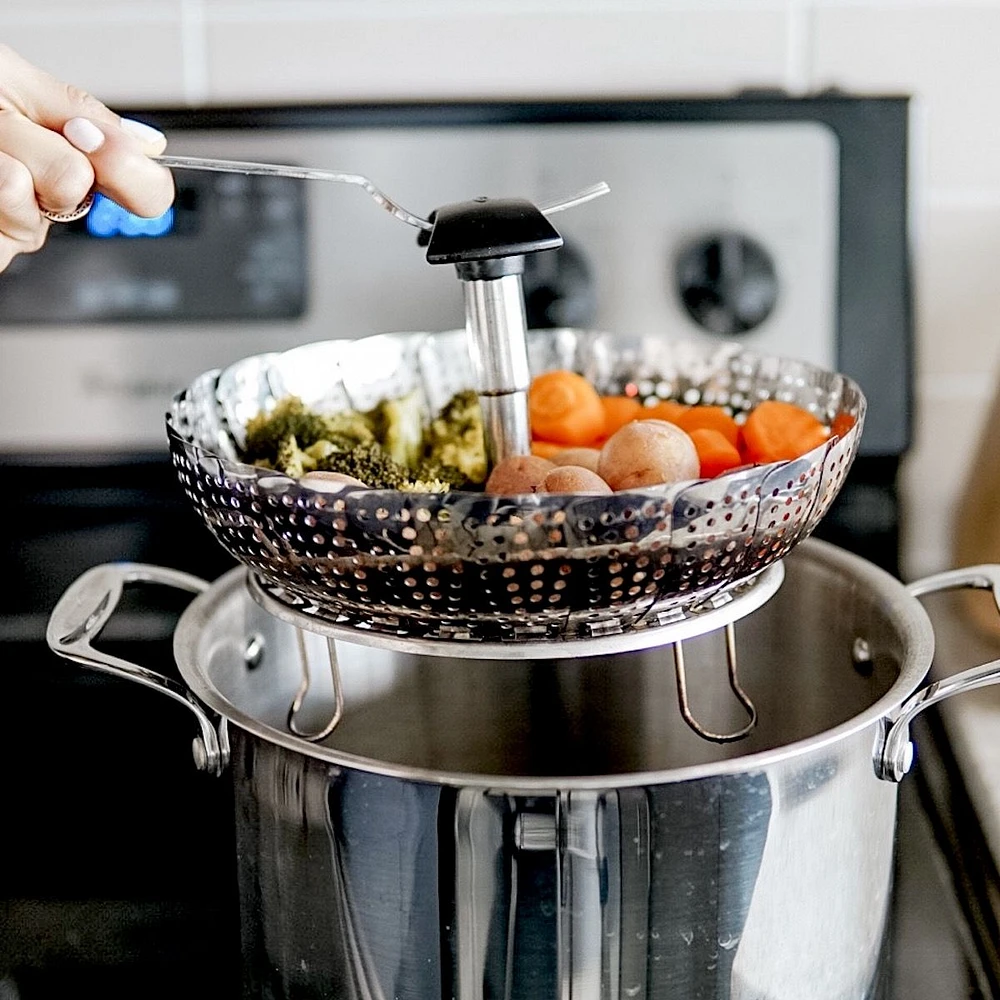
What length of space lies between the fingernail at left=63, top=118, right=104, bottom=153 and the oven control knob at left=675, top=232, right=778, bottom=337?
43cm

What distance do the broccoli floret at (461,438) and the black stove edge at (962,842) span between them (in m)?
0.28

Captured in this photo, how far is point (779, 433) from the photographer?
22.3 inches

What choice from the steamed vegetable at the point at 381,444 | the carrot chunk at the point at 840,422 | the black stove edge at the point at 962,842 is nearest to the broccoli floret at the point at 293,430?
the steamed vegetable at the point at 381,444

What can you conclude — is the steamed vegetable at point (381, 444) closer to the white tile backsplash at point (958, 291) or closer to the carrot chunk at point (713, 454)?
the carrot chunk at point (713, 454)

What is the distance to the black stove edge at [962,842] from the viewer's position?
51cm

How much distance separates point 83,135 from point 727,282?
0.45 meters

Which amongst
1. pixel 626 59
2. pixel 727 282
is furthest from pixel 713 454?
pixel 626 59

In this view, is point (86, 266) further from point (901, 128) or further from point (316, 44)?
point (901, 128)

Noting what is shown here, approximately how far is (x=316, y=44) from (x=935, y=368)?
49cm

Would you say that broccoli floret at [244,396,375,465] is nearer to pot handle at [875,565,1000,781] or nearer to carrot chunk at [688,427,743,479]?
carrot chunk at [688,427,743,479]

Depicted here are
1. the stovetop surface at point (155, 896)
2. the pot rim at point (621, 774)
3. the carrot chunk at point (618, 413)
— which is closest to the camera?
the pot rim at point (621, 774)

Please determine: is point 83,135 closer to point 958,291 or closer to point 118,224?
point 118,224

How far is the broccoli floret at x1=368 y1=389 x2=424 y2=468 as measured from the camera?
59 centimetres

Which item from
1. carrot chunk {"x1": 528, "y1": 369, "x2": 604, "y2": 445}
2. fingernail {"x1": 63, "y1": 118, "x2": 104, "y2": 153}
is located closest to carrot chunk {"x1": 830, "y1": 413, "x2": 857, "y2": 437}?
carrot chunk {"x1": 528, "y1": 369, "x2": 604, "y2": 445}
